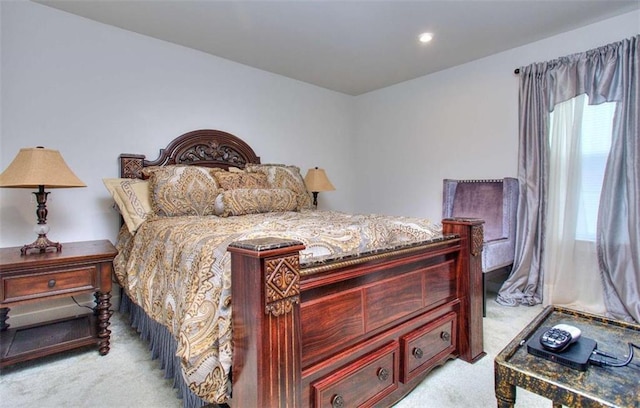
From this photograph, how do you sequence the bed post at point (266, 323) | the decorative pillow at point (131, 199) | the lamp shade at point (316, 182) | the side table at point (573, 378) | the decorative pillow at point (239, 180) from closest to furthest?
1. the side table at point (573, 378)
2. the bed post at point (266, 323)
3. the decorative pillow at point (131, 199)
4. the decorative pillow at point (239, 180)
5. the lamp shade at point (316, 182)

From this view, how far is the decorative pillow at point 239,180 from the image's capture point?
9.34ft

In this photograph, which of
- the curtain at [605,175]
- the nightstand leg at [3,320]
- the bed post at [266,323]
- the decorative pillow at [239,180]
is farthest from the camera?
the decorative pillow at [239,180]

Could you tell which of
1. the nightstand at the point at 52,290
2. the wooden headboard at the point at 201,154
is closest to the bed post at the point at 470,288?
the nightstand at the point at 52,290

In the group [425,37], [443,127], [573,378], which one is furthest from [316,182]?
[573,378]

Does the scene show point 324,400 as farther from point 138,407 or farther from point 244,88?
point 244,88

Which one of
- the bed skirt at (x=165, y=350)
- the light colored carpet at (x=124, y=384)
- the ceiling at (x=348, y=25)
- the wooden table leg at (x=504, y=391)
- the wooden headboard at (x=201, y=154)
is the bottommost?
the light colored carpet at (x=124, y=384)

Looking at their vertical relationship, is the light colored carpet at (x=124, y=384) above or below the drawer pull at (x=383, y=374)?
below

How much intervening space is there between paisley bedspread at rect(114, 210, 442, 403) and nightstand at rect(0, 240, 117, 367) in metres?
0.19

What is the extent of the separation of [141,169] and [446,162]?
320 centimetres

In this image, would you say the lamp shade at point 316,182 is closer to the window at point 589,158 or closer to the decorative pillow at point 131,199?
the decorative pillow at point 131,199

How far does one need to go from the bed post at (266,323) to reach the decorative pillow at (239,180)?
1.83m

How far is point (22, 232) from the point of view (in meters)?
2.45

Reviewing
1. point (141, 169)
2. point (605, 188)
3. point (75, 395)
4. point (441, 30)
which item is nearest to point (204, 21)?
point (141, 169)

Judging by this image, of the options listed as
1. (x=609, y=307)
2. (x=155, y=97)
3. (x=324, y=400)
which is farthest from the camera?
(x=155, y=97)
